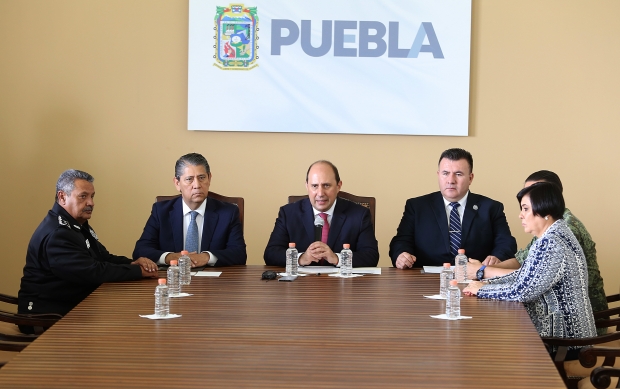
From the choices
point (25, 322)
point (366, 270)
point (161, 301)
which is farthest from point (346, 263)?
point (25, 322)

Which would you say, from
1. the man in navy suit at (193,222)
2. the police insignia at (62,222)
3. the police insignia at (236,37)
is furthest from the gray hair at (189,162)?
the police insignia at (236,37)

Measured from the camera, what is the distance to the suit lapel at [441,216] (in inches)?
208

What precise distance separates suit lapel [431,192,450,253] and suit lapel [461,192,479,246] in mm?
109

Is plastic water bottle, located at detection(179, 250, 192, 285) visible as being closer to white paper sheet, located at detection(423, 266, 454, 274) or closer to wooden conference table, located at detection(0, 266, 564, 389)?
wooden conference table, located at detection(0, 266, 564, 389)

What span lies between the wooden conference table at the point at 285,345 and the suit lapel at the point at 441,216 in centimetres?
129

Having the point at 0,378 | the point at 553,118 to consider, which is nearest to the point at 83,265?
the point at 0,378

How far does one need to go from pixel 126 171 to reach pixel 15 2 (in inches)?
69.1

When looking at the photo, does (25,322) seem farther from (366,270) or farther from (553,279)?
(553,279)

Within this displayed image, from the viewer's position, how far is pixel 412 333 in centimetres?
310

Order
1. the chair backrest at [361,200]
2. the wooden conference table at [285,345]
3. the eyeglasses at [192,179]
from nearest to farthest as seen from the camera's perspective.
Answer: the wooden conference table at [285,345]
the eyeglasses at [192,179]
the chair backrest at [361,200]

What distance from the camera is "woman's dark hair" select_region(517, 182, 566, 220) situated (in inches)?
147

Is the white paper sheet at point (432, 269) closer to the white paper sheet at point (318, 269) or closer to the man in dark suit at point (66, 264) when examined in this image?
the white paper sheet at point (318, 269)

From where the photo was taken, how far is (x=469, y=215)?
532cm

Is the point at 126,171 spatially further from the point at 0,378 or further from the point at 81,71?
the point at 0,378
